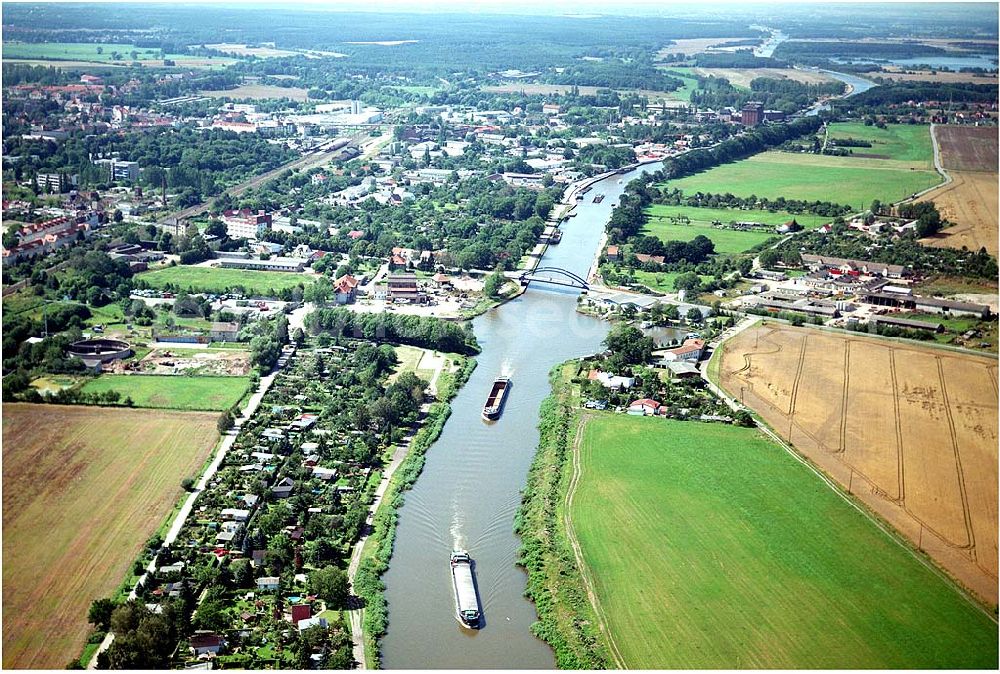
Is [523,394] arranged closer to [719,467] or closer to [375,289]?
[719,467]

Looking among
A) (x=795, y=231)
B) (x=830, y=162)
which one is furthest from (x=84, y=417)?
(x=830, y=162)

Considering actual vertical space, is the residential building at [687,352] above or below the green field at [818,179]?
above

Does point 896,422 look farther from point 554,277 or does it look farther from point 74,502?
point 74,502

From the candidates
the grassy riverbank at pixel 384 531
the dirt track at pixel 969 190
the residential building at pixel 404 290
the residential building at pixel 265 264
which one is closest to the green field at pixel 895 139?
the dirt track at pixel 969 190

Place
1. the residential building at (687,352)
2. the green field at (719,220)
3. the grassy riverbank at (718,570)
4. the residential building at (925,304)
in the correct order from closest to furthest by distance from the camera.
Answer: the grassy riverbank at (718,570) → the residential building at (687,352) → the residential building at (925,304) → the green field at (719,220)

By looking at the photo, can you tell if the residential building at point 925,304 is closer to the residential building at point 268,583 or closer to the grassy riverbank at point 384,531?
the grassy riverbank at point 384,531

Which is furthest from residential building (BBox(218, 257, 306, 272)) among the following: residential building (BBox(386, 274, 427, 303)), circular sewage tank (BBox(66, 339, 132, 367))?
circular sewage tank (BBox(66, 339, 132, 367))
